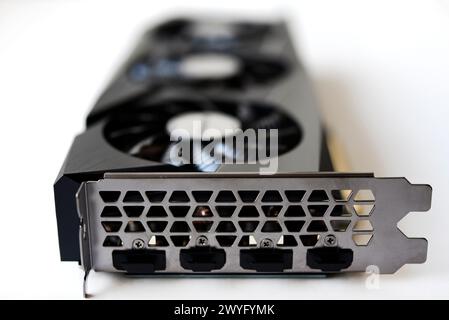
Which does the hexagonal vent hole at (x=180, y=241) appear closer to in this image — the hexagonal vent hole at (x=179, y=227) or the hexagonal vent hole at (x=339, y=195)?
the hexagonal vent hole at (x=179, y=227)

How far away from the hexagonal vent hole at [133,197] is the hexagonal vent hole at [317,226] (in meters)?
0.20

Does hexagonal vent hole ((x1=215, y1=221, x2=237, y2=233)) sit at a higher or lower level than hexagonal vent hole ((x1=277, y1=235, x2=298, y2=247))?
higher

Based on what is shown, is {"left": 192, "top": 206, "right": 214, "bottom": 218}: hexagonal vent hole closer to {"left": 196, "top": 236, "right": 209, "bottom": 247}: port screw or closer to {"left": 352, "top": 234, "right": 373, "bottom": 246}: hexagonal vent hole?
{"left": 196, "top": 236, "right": 209, "bottom": 247}: port screw

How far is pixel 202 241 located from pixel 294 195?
122 mm

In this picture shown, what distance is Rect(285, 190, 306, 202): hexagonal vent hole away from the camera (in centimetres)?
71

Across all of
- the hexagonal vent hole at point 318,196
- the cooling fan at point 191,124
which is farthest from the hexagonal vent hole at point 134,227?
the hexagonal vent hole at point 318,196

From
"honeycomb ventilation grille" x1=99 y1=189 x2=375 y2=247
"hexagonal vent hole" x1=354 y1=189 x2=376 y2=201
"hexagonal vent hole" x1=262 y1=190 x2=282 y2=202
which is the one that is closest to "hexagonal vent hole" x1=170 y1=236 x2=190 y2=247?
"honeycomb ventilation grille" x1=99 y1=189 x2=375 y2=247

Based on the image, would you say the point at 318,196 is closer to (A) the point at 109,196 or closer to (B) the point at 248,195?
(B) the point at 248,195

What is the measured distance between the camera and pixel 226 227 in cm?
74

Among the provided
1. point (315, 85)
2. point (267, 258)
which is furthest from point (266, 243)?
point (315, 85)

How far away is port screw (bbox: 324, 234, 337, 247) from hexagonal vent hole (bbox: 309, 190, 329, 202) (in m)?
0.04

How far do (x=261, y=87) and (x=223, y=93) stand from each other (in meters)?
0.07
